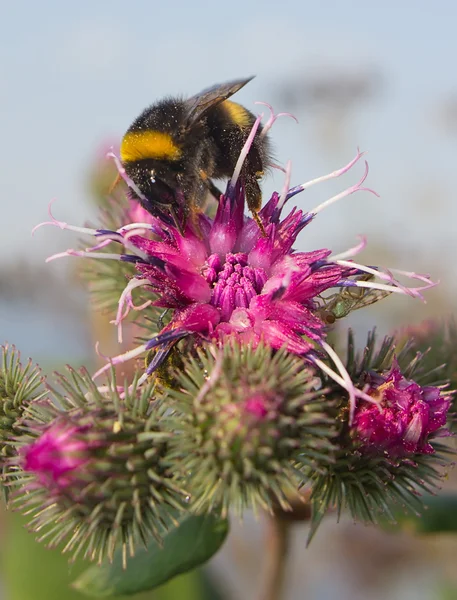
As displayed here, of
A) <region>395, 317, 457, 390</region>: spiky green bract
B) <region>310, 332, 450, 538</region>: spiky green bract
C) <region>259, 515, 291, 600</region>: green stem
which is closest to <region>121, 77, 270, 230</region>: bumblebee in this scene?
<region>310, 332, 450, 538</region>: spiky green bract

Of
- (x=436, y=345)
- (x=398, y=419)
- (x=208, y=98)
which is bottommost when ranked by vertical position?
(x=436, y=345)

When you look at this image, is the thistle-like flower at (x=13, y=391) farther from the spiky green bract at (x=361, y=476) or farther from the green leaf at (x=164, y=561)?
the spiky green bract at (x=361, y=476)

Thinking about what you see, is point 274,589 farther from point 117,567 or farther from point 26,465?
point 26,465

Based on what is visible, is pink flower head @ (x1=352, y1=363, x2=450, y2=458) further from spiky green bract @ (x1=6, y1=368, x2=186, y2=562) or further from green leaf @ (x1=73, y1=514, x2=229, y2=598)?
green leaf @ (x1=73, y1=514, x2=229, y2=598)

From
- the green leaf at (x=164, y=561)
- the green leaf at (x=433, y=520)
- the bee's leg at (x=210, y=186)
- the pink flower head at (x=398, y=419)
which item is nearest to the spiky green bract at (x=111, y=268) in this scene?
the bee's leg at (x=210, y=186)

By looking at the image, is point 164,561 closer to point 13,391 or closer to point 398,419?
point 13,391

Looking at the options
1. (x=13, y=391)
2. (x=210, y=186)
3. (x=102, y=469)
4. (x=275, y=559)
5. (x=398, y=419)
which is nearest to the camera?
(x=102, y=469)

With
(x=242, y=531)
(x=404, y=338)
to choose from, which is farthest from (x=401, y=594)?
(x=404, y=338)

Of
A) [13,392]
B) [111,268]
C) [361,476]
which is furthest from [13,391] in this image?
[361,476]
